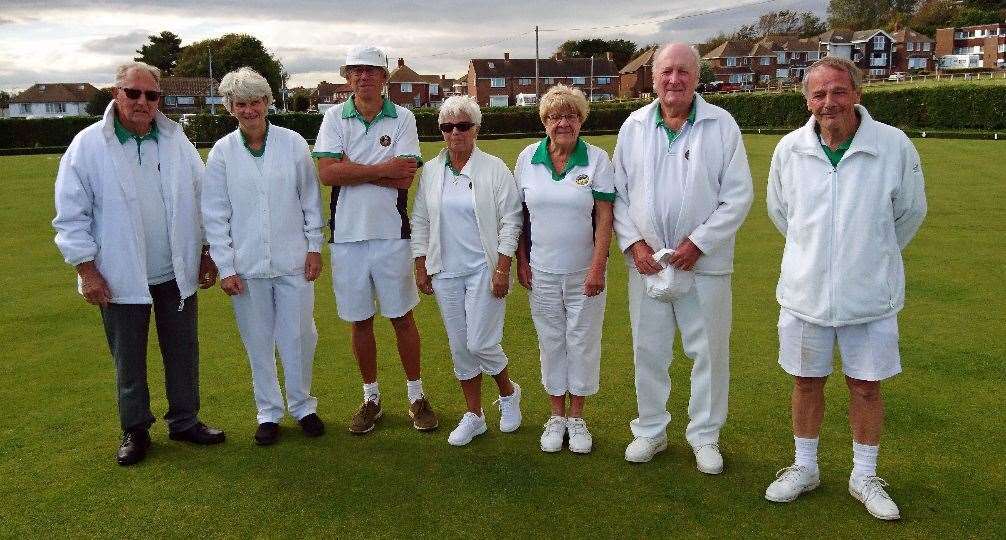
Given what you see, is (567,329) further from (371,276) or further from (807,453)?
(807,453)

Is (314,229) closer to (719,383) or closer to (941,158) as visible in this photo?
(719,383)

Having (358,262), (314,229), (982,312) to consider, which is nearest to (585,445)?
(358,262)

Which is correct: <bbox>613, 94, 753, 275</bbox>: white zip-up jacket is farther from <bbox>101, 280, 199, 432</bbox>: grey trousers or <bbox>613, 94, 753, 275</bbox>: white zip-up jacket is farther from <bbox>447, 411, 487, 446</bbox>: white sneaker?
<bbox>101, 280, 199, 432</bbox>: grey trousers

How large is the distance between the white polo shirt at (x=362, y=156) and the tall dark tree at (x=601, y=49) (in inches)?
4262

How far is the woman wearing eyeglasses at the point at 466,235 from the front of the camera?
14.6 feet

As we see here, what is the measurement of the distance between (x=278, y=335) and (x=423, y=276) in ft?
3.26

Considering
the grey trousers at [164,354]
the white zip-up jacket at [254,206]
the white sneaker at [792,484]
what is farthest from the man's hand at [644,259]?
the grey trousers at [164,354]

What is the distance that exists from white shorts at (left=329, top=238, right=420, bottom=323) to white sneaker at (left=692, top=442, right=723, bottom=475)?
76.9 inches

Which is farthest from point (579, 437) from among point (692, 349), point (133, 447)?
point (133, 447)

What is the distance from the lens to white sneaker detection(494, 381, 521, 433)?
16.0 feet

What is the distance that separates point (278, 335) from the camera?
4.86 meters

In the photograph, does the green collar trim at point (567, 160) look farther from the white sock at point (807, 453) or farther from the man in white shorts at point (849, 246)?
the white sock at point (807, 453)

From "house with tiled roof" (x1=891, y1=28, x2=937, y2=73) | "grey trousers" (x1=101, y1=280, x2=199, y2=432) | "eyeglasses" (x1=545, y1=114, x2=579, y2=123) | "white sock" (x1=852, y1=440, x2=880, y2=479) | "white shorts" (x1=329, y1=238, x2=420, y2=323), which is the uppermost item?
"house with tiled roof" (x1=891, y1=28, x2=937, y2=73)

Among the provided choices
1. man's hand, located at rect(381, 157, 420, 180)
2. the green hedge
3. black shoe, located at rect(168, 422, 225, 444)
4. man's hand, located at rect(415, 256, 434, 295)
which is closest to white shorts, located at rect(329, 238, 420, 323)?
man's hand, located at rect(415, 256, 434, 295)
